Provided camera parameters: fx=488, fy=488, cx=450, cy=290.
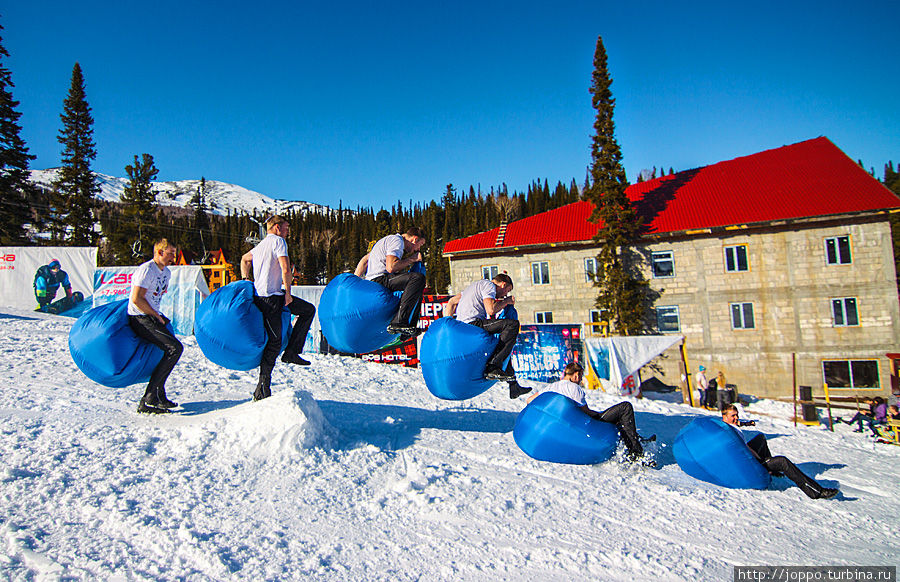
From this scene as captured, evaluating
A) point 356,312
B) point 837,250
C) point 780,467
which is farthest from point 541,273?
point 356,312

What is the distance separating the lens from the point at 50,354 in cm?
1045

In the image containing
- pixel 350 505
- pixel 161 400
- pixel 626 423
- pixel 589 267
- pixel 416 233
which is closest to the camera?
pixel 350 505

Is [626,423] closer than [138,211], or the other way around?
[626,423]

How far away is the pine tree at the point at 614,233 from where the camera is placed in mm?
25891

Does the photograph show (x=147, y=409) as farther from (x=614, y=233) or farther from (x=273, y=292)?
(x=614, y=233)

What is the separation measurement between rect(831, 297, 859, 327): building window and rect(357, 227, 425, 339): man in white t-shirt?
2463 centimetres

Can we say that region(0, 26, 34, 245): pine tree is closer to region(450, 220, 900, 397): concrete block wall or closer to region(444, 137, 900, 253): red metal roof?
region(444, 137, 900, 253): red metal roof

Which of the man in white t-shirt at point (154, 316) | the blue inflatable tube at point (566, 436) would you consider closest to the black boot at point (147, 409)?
the man in white t-shirt at point (154, 316)

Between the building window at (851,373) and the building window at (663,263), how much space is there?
8012 millimetres

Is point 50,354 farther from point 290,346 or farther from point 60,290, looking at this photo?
point 60,290

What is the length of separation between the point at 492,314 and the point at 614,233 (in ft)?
70.9

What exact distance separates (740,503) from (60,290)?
888 inches

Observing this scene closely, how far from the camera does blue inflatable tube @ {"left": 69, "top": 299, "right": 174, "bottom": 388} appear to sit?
257 inches

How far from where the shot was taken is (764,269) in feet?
80.2
